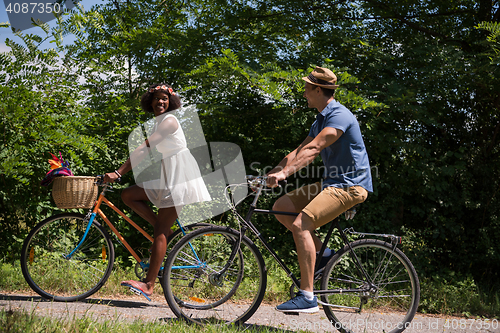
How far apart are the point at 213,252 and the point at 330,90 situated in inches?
67.5

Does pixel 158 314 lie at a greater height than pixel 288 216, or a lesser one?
lesser

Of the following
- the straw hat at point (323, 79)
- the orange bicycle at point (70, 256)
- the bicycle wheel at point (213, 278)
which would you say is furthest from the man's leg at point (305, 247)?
the orange bicycle at point (70, 256)

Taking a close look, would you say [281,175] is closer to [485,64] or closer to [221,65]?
[221,65]

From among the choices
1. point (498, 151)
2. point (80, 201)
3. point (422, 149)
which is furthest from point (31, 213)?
point (498, 151)

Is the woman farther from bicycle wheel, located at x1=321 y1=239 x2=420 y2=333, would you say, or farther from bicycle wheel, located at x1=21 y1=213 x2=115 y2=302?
bicycle wheel, located at x1=321 y1=239 x2=420 y2=333

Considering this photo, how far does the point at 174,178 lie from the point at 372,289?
205 cm

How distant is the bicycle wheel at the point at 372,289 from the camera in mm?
3389

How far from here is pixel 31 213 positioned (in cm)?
533

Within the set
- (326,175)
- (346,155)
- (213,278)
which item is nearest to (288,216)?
(326,175)

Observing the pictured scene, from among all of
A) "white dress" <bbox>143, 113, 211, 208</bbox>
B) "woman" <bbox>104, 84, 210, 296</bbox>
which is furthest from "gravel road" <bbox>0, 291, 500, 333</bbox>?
"white dress" <bbox>143, 113, 211, 208</bbox>

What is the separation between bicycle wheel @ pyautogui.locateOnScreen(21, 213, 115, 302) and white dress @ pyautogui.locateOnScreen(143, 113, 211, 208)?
2.41 feet

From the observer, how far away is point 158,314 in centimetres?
385

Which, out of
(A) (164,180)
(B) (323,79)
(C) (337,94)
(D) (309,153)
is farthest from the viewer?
(C) (337,94)

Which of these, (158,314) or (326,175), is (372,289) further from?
(158,314)
